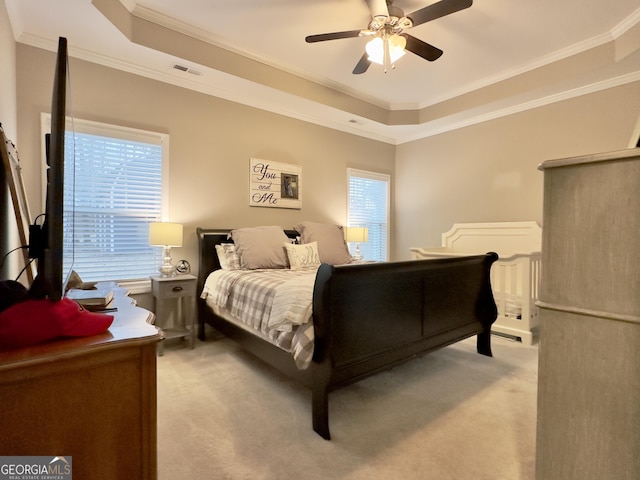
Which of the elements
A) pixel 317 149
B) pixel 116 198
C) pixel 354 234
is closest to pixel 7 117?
pixel 116 198

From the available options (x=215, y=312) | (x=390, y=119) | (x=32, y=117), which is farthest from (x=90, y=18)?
(x=390, y=119)

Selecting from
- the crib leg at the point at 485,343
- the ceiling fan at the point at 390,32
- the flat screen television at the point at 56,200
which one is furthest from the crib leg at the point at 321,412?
the ceiling fan at the point at 390,32

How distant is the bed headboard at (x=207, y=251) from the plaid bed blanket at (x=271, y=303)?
0.70 feet

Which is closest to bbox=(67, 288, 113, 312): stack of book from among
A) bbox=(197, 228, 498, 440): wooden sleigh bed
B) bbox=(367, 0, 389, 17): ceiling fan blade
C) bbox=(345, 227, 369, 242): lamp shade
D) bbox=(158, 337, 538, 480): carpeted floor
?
bbox=(158, 337, 538, 480): carpeted floor

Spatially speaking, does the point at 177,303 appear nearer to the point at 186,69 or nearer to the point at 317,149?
the point at 186,69

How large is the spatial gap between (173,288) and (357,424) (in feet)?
6.65

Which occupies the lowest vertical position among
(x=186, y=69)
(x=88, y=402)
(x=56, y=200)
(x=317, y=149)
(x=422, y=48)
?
(x=88, y=402)

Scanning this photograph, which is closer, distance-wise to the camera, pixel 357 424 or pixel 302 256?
pixel 357 424

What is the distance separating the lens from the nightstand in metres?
2.89

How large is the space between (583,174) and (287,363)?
1.77 meters

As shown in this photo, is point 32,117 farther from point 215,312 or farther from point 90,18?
point 215,312

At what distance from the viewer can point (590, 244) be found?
3.34 ft

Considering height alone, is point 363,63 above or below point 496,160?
above

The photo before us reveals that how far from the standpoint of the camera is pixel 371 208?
5230 millimetres
